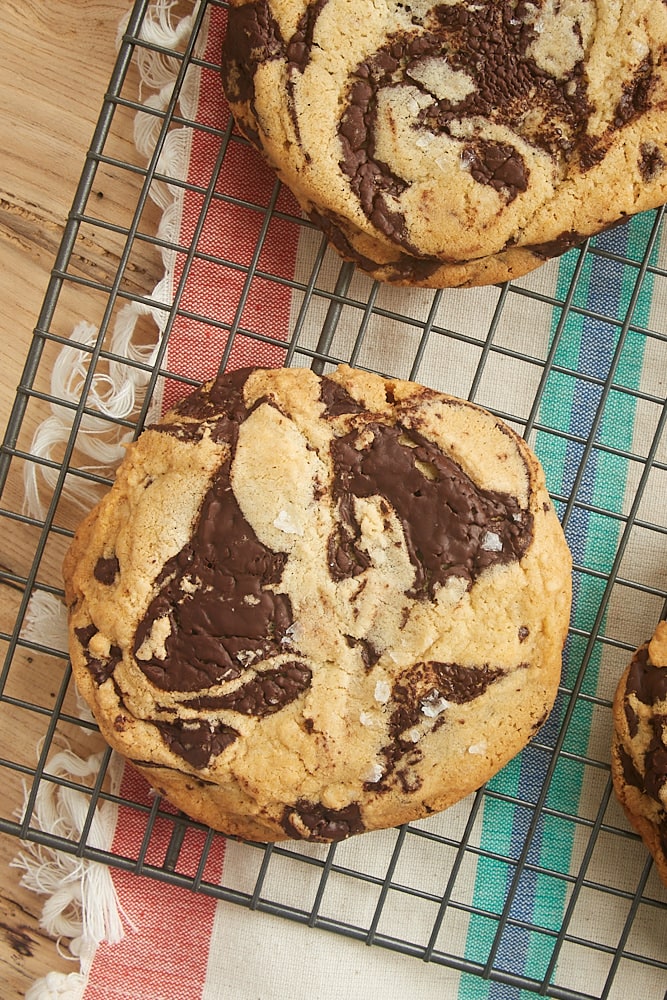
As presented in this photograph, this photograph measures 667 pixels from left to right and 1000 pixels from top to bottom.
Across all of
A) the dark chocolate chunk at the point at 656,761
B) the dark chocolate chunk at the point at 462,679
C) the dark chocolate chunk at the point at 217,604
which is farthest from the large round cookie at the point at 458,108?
the dark chocolate chunk at the point at 656,761

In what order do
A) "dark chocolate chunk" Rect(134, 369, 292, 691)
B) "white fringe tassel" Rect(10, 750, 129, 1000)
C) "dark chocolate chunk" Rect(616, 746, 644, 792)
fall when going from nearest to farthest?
"dark chocolate chunk" Rect(134, 369, 292, 691) < "dark chocolate chunk" Rect(616, 746, 644, 792) < "white fringe tassel" Rect(10, 750, 129, 1000)

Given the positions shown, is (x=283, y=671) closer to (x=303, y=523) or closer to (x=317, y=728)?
(x=317, y=728)

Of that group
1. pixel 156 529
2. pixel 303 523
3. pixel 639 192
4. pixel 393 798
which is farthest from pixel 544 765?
pixel 639 192

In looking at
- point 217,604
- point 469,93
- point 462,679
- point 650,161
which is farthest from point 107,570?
point 650,161

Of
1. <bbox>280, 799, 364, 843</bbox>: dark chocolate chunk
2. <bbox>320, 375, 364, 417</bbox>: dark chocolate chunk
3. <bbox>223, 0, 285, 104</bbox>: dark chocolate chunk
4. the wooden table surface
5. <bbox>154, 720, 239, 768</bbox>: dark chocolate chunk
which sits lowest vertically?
<bbox>280, 799, 364, 843</bbox>: dark chocolate chunk

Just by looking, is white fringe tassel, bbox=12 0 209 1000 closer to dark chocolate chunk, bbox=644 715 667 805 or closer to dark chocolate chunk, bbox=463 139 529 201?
dark chocolate chunk, bbox=463 139 529 201

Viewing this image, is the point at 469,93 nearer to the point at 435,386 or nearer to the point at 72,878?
the point at 435,386

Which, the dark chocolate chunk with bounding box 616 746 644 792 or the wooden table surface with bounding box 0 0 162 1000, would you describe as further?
the wooden table surface with bounding box 0 0 162 1000

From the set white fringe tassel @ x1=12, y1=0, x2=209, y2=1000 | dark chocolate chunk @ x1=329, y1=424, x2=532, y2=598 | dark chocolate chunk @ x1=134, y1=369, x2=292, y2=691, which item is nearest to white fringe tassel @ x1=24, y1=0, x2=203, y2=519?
white fringe tassel @ x1=12, y1=0, x2=209, y2=1000
